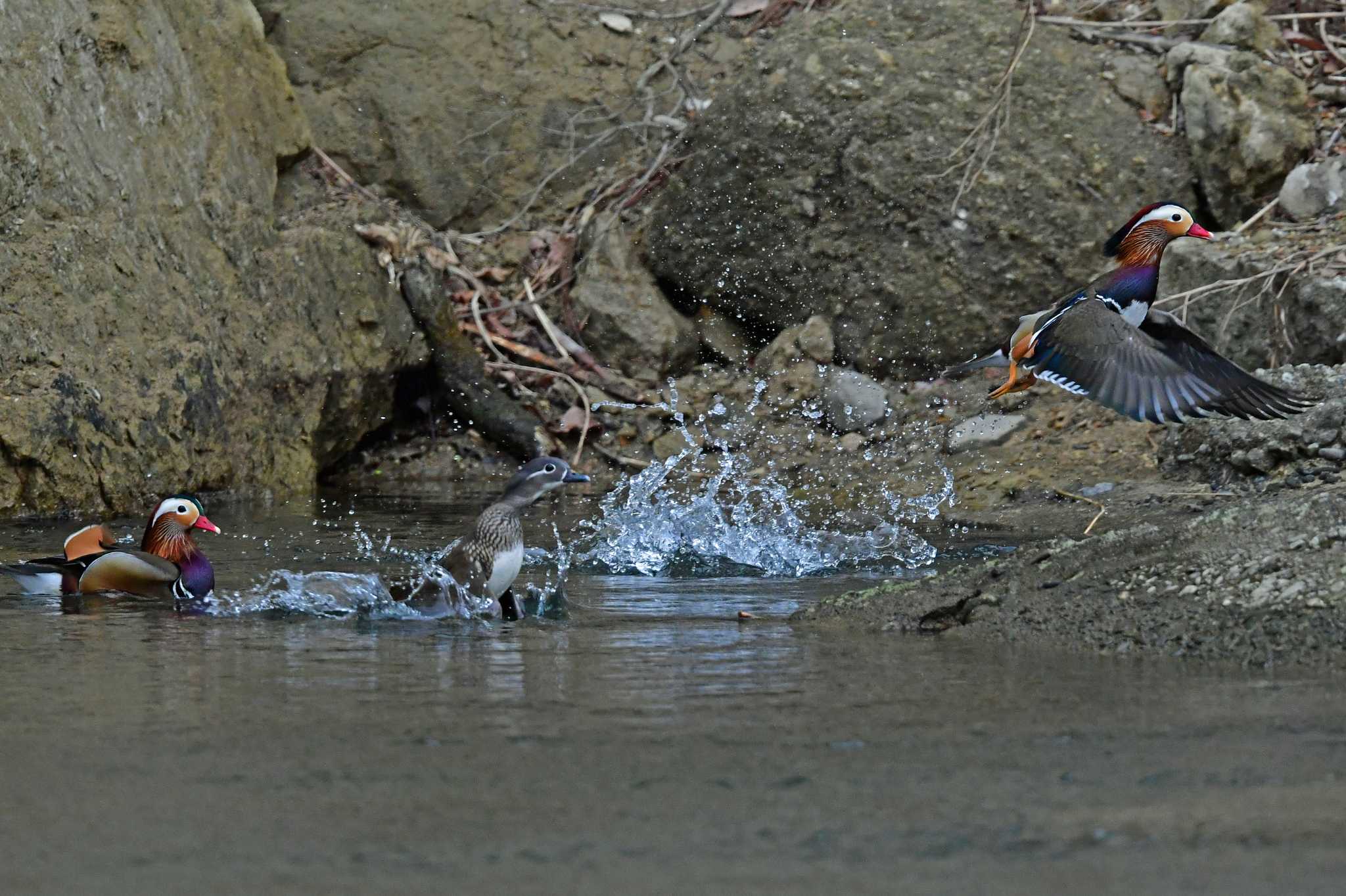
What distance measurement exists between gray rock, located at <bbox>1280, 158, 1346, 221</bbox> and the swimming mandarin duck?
17.2ft

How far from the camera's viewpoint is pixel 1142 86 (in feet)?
36.1

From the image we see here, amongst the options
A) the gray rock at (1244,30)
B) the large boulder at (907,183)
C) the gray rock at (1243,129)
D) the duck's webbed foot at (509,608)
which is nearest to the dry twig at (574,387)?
the large boulder at (907,183)

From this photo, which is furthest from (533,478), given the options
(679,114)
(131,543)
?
(679,114)

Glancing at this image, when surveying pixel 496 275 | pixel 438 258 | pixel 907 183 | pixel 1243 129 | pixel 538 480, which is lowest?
pixel 538 480

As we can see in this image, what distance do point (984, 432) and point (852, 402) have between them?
0.94 metres

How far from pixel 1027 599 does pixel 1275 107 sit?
6451 mm

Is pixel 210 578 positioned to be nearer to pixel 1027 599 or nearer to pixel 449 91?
pixel 1027 599

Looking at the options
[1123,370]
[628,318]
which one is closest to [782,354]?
[628,318]

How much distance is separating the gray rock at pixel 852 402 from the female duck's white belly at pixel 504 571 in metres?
4.25

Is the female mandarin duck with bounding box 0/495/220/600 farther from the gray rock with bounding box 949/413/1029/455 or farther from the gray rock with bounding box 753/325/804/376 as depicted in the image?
the gray rock with bounding box 753/325/804/376

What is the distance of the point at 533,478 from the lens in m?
7.13

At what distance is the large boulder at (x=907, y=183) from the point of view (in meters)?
10.6

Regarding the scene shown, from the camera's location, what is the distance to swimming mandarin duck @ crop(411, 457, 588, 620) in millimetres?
6152

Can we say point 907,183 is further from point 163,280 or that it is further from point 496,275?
point 163,280
